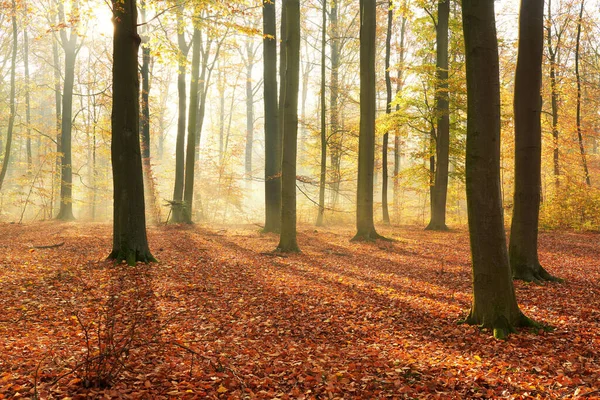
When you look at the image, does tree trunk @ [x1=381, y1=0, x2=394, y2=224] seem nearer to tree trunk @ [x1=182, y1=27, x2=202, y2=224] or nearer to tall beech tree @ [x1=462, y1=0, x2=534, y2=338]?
tree trunk @ [x1=182, y1=27, x2=202, y2=224]

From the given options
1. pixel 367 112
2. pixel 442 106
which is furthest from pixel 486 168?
pixel 442 106

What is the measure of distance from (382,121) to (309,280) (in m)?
10.8

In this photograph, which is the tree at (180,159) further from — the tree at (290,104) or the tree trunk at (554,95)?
the tree trunk at (554,95)

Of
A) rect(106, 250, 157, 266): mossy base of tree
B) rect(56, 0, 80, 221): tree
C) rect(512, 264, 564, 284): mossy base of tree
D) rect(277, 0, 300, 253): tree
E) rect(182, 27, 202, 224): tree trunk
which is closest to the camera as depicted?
rect(512, 264, 564, 284): mossy base of tree

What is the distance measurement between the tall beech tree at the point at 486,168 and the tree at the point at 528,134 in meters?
2.71

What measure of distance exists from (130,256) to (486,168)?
22.2 ft

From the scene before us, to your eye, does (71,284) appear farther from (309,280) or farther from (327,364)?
(327,364)

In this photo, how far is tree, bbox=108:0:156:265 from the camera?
8.00 metres

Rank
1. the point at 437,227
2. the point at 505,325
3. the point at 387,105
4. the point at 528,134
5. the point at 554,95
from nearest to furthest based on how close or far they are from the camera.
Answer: the point at 505,325
the point at 528,134
the point at 437,227
the point at 554,95
the point at 387,105

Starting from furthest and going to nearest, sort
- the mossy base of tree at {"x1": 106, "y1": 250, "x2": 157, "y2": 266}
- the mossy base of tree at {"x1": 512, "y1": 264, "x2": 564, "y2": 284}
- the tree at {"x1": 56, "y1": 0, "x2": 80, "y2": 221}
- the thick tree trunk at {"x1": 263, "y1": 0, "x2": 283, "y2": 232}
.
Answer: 1. the tree at {"x1": 56, "y1": 0, "x2": 80, "y2": 221}
2. the thick tree trunk at {"x1": 263, "y1": 0, "x2": 283, "y2": 232}
3. the mossy base of tree at {"x1": 106, "y1": 250, "x2": 157, "y2": 266}
4. the mossy base of tree at {"x1": 512, "y1": 264, "x2": 564, "y2": 284}

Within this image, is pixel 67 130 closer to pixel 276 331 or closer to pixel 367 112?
pixel 367 112

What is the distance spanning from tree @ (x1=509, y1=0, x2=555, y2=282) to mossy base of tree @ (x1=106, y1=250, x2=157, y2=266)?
24.2 ft

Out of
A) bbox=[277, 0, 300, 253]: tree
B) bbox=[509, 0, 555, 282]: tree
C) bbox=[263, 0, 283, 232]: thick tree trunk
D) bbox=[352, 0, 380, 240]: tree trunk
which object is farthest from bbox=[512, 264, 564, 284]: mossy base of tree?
bbox=[263, 0, 283, 232]: thick tree trunk

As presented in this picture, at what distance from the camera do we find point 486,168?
4742 millimetres
